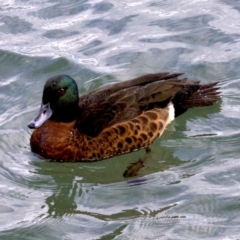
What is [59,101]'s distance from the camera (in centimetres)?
795

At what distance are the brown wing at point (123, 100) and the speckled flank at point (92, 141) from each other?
78 mm

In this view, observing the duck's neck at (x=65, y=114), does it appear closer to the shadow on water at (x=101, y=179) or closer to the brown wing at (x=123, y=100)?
the brown wing at (x=123, y=100)

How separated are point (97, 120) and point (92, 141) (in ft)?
0.71

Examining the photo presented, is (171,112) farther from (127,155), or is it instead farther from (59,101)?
(59,101)

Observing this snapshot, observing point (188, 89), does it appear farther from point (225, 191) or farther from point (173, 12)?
point (173, 12)

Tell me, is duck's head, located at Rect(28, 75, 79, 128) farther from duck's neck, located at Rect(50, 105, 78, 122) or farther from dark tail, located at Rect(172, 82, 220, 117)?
dark tail, located at Rect(172, 82, 220, 117)

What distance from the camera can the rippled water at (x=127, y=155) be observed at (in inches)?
270

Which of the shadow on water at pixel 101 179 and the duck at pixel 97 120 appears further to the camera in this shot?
the duck at pixel 97 120

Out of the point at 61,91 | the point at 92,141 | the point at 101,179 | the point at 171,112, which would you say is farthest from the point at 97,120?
the point at 171,112

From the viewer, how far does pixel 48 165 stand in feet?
26.1

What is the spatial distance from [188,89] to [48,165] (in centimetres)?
178

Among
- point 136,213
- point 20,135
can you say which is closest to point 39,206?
point 136,213

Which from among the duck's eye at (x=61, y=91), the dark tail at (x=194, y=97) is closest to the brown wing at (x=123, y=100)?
the dark tail at (x=194, y=97)

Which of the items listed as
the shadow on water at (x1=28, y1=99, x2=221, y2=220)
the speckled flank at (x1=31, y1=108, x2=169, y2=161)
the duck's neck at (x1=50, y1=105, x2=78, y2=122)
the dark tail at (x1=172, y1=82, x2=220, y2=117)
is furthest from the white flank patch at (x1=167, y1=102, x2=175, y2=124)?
the duck's neck at (x1=50, y1=105, x2=78, y2=122)
